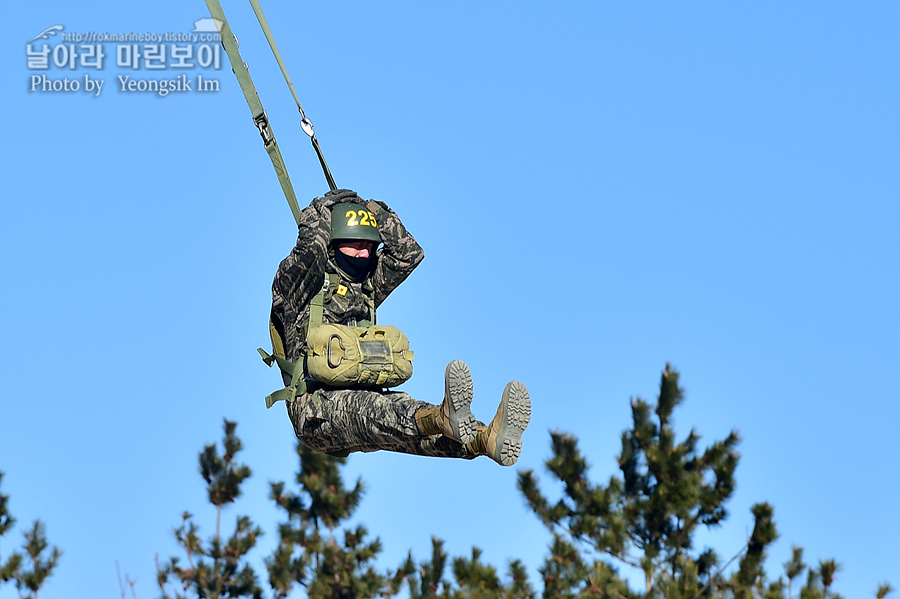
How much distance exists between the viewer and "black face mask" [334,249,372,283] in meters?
15.8

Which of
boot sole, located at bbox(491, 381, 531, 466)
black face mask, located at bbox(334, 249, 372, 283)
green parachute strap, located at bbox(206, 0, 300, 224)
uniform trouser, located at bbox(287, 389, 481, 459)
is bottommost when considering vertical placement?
boot sole, located at bbox(491, 381, 531, 466)

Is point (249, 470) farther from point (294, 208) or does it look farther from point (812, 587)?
point (294, 208)

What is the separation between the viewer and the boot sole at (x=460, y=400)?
44.8 ft

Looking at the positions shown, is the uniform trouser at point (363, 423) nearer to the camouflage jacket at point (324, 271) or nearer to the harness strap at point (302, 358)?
the harness strap at point (302, 358)

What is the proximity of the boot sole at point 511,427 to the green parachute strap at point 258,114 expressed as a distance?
10.8ft

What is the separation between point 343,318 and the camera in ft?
52.2

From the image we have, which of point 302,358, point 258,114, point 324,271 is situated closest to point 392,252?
point 324,271

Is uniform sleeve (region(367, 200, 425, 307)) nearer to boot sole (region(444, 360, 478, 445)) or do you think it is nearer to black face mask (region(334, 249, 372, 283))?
black face mask (region(334, 249, 372, 283))

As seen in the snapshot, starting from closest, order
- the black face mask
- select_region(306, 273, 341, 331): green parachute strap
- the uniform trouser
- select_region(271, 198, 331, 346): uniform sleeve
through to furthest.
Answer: the uniform trouser → select_region(271, 198, 331, 346): uniform sleeve → select_region(306, 273, 341, 331): green parachute strap → the black face mask

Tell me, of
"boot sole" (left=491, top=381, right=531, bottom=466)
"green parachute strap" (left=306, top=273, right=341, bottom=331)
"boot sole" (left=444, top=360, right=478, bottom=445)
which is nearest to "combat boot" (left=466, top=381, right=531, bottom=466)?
"boot sole" (left=491, top=381, right=531, bottom=466)

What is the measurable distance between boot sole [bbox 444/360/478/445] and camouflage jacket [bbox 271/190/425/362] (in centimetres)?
235

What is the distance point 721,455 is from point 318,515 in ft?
22.6

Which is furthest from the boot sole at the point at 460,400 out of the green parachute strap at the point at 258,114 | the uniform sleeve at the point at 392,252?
the green parachute strap at the point at 258,114

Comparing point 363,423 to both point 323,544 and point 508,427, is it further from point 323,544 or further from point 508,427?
point 323,544
